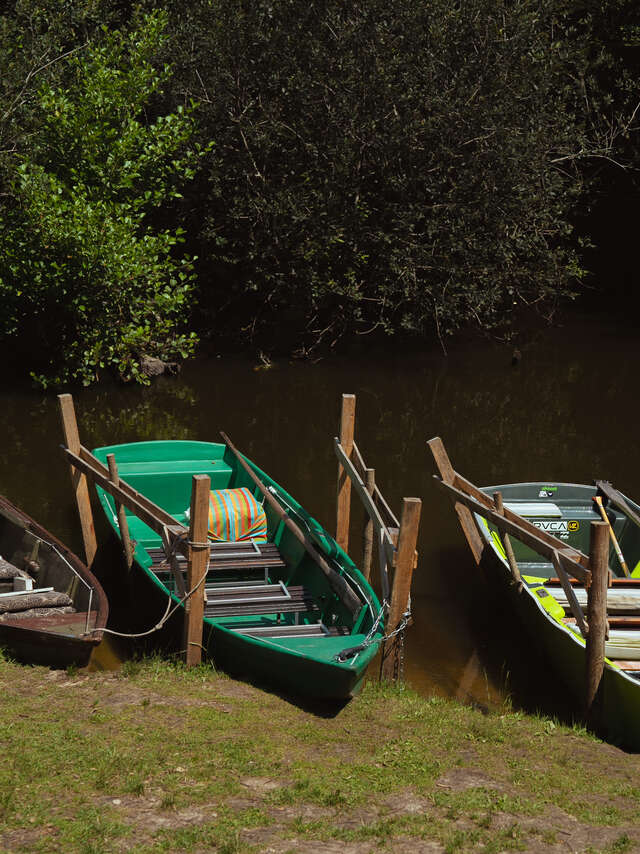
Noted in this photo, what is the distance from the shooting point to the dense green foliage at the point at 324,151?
20.5m

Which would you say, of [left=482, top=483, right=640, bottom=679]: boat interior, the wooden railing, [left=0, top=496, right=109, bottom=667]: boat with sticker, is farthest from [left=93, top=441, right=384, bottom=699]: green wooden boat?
[left=482, top=483, right=640, bottom=679]: boat interior

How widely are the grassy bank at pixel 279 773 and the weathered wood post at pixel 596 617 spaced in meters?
0.34

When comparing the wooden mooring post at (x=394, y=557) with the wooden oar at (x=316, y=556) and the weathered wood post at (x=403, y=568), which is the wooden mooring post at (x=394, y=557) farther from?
the wooden oar at (x=316, y=556)

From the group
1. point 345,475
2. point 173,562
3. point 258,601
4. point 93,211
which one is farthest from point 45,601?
point 93,211

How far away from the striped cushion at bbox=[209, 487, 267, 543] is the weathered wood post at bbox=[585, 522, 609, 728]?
467cm

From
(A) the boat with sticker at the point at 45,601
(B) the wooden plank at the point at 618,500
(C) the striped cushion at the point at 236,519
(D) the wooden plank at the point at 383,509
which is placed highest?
(D) the wooden plank at the point at 383,509

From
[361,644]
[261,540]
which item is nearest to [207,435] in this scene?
[261,540]

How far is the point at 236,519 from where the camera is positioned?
39.8 feet

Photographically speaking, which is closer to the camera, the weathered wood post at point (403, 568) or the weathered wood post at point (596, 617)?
the weathered wood post at point (596, 617)

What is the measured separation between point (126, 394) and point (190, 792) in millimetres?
15065

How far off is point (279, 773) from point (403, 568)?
2499 millimetres

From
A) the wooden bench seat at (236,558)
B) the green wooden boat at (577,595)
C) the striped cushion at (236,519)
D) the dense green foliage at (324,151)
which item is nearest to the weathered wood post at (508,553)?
the green wooden boat at (577,595)

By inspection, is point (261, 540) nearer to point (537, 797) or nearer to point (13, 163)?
point (537, 797)

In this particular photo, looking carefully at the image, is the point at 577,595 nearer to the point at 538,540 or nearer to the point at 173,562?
the point at 538,540
